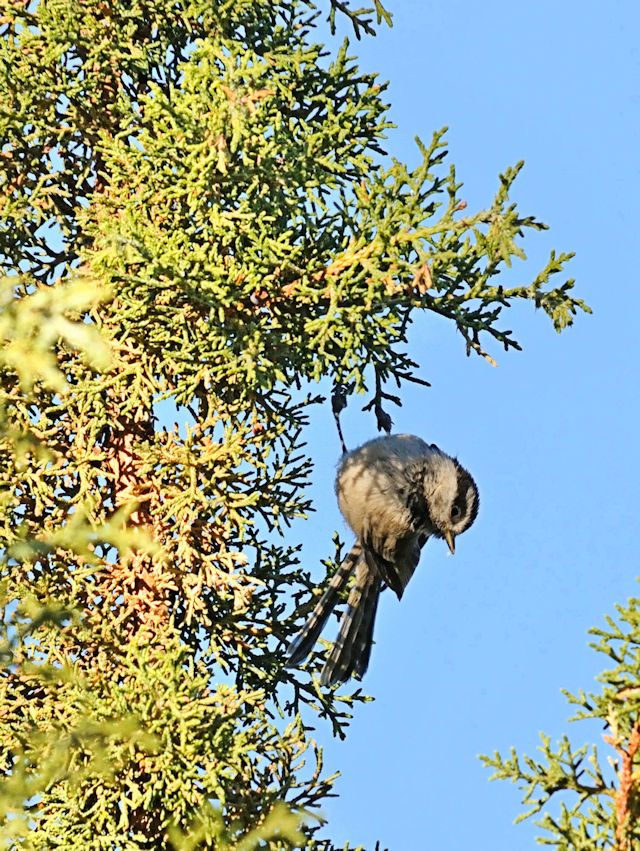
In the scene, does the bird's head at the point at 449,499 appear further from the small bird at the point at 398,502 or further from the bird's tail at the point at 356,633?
the bird's tail at the point at 356,633

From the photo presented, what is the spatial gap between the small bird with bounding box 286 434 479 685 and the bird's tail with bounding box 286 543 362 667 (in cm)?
60

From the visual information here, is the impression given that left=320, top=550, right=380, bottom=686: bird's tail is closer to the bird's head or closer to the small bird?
the small bird

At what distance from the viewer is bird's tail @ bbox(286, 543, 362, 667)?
5570mm

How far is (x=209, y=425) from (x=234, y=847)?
1.98 metres

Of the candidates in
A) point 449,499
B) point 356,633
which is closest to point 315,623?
point 356,633

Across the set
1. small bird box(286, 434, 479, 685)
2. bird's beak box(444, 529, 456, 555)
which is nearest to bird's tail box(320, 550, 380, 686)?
small bird box(286, 434, 479, 685)

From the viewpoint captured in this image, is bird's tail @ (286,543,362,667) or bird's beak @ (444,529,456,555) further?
bird's beak @ (444,529,456,555)

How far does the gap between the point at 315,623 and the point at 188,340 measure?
1.55 meters

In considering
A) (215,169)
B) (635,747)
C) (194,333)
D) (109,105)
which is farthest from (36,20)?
(635,747)

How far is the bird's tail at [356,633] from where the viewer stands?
18.6ft

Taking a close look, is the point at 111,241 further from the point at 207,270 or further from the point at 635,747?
the point at 635,747

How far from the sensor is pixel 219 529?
5.42m

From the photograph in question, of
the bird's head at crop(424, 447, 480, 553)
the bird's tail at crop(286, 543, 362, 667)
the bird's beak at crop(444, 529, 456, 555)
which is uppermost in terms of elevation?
the bird's head at crop(424, 447, 480, 553)

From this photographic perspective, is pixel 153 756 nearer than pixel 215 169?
Yes
